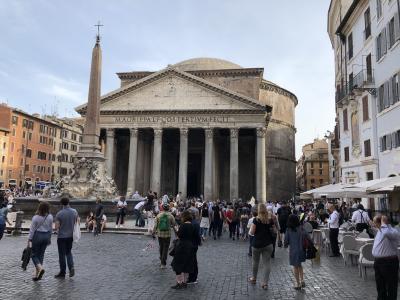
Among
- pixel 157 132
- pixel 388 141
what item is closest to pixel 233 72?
pixel 157 132

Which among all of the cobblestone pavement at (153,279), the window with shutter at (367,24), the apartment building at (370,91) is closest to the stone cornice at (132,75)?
the apartment building at (370,91)

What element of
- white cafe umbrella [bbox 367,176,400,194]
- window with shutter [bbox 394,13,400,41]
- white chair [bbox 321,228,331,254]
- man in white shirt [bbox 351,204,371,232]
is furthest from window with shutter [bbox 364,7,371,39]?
white chair [bbox 321,228,331,254]

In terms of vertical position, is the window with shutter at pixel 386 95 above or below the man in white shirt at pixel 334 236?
above

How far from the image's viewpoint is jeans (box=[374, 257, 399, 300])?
16.5ft

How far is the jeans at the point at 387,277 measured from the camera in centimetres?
502

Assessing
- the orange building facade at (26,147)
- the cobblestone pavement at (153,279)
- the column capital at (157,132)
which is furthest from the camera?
the orange building facade at (26,147)

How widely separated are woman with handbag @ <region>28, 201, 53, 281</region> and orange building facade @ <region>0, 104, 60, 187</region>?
4478 centimetres

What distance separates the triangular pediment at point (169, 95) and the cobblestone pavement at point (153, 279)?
22.0 metres

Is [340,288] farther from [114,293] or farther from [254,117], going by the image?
[254,117]

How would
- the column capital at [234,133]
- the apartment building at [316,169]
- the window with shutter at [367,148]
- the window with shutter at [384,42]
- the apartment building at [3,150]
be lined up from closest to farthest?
the window with shutter at [384,42], the window with shutter at [367,148], the column capital at [234,133], the apartment building at [3,150], the apartment building at [316,169]

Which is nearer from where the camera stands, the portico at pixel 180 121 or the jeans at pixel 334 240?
the jeans at pixel 334 240

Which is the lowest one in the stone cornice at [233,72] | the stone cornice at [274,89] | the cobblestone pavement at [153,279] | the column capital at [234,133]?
the cobblestone pavement at [153,279]

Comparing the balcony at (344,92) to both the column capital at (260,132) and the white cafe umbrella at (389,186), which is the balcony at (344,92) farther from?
the white cafe umbrella at (389,186)

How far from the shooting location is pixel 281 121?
46469 mm
